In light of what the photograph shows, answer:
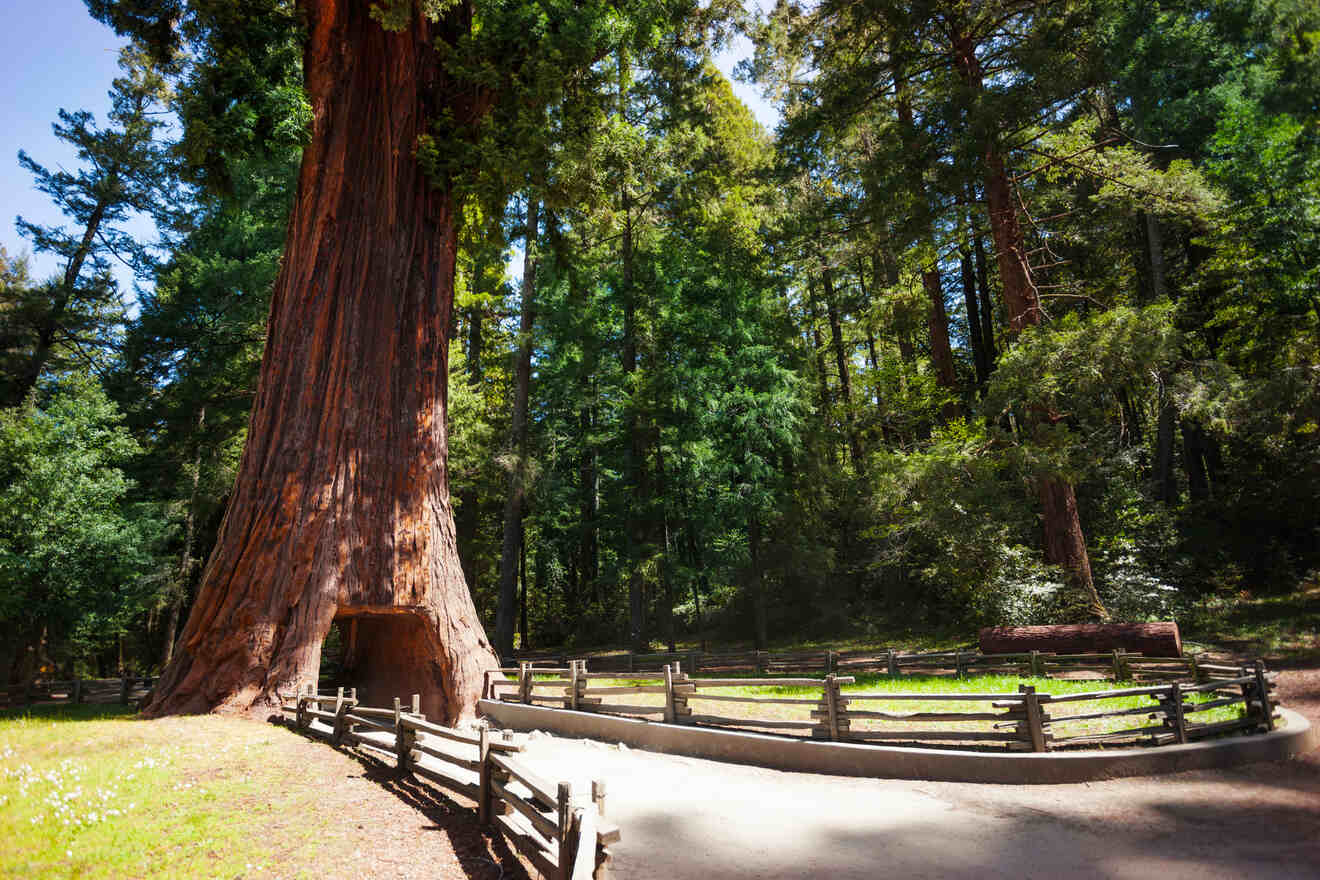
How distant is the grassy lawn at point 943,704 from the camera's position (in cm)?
868

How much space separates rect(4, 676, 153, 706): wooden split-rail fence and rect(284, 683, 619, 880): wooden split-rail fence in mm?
10317

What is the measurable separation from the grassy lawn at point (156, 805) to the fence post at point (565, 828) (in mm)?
1851

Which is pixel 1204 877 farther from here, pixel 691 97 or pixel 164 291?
pixel 164 291

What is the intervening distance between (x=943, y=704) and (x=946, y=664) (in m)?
3.72

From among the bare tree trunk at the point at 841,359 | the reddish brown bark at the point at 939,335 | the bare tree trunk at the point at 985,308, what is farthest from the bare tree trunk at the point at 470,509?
the bare tree trunk at the point at 985,308


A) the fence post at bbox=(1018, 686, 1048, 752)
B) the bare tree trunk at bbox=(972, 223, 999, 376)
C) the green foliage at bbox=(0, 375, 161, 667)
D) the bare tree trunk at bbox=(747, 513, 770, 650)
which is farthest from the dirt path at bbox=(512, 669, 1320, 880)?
the bare tree trunk at bbox=(972, 223, 999, 376)

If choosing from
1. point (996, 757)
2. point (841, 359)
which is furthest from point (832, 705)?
point (841, 359)

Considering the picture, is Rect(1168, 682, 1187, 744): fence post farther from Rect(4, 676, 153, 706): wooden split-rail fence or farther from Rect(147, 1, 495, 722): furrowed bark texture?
Rect(4, 676, 153, 706): wooden split-rail fence

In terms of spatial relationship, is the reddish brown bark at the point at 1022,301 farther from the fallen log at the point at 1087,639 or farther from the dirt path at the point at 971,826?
the dirt path at the point at 971,826

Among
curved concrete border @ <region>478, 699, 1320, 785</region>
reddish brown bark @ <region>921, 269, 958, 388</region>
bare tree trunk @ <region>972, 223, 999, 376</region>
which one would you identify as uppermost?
bare tree trunk @ <region>972, 223, 999, 376</region>

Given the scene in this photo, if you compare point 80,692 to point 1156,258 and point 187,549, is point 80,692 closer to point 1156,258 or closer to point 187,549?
point 187,549

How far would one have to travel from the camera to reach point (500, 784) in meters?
6.00

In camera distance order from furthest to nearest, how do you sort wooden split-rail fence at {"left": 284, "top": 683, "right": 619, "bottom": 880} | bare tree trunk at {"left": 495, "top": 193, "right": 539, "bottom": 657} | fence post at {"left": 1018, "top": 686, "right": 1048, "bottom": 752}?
1. bare tree trunk at {"left": 495, "top": 193, "right": 539, "bottom": 657}
2. fence post at {"left": 1018, "top": 686, "right": 1048, "bottom": 752}
3. wooden split-rail fence at {"left": 284, "top": 683, "right": 619, "bottom": 880}

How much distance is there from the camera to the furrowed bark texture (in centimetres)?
1061
